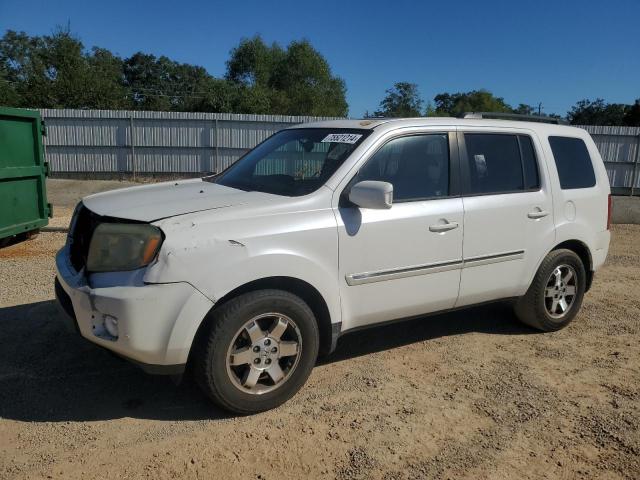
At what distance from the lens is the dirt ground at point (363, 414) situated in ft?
9.86

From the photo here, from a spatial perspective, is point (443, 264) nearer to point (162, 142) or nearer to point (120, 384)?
point (120, 384)

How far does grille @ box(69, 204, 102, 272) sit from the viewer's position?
346 centimetres

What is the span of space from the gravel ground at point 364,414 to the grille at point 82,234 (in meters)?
0.89

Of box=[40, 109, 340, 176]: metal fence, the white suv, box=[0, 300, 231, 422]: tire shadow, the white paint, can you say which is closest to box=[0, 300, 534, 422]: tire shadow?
box=[0, 300, 231, 422]: tire shadow

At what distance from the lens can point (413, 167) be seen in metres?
4.09

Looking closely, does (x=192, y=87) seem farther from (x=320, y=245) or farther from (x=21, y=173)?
(x=320, y=245)

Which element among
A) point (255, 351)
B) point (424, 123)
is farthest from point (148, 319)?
point (424, 123)

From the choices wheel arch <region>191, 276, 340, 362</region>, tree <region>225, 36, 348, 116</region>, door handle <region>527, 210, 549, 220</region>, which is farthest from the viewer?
tree <region>225, 36, 348, 116</region>

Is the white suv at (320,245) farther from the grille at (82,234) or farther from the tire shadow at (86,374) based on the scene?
the tire shadow at (86,374)

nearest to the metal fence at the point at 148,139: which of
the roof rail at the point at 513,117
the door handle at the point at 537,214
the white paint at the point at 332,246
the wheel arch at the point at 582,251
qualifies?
the roof rail at the point at 513,117

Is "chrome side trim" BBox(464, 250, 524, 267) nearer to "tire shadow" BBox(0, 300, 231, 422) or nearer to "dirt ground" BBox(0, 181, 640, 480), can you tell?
"dirt ground" BBox(0, 181, 640, 480)

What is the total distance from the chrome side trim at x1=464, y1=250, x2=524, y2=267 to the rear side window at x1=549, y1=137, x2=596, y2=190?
2.76 feet

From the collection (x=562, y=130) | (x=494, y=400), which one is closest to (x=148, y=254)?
(x=494, y=400)

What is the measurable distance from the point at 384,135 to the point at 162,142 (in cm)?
1560
